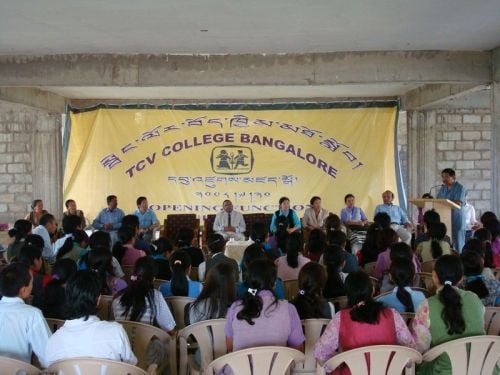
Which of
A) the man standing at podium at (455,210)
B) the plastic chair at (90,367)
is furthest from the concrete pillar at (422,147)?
the plastic chair at (90,367)

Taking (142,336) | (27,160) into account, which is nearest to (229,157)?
(27,160)

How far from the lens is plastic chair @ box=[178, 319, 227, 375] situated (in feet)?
9.75

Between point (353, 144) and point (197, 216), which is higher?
point (353, 144)

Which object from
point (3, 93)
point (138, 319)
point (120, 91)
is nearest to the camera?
point (138, 319)

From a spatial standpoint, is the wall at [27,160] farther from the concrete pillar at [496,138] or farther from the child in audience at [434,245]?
the concrete pillar at [496,138]

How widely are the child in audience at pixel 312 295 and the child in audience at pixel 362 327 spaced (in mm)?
465

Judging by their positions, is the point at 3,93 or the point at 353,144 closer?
the point at 3,93

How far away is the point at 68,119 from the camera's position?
1013 cm

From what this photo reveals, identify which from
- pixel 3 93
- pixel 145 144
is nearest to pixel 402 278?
pixel 3 93

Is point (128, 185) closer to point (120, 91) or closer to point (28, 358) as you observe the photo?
point (120, 91)

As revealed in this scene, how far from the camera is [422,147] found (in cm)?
1009

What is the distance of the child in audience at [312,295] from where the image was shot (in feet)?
10.2

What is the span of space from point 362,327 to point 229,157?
7.71 metres

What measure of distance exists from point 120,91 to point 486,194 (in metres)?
6.60
